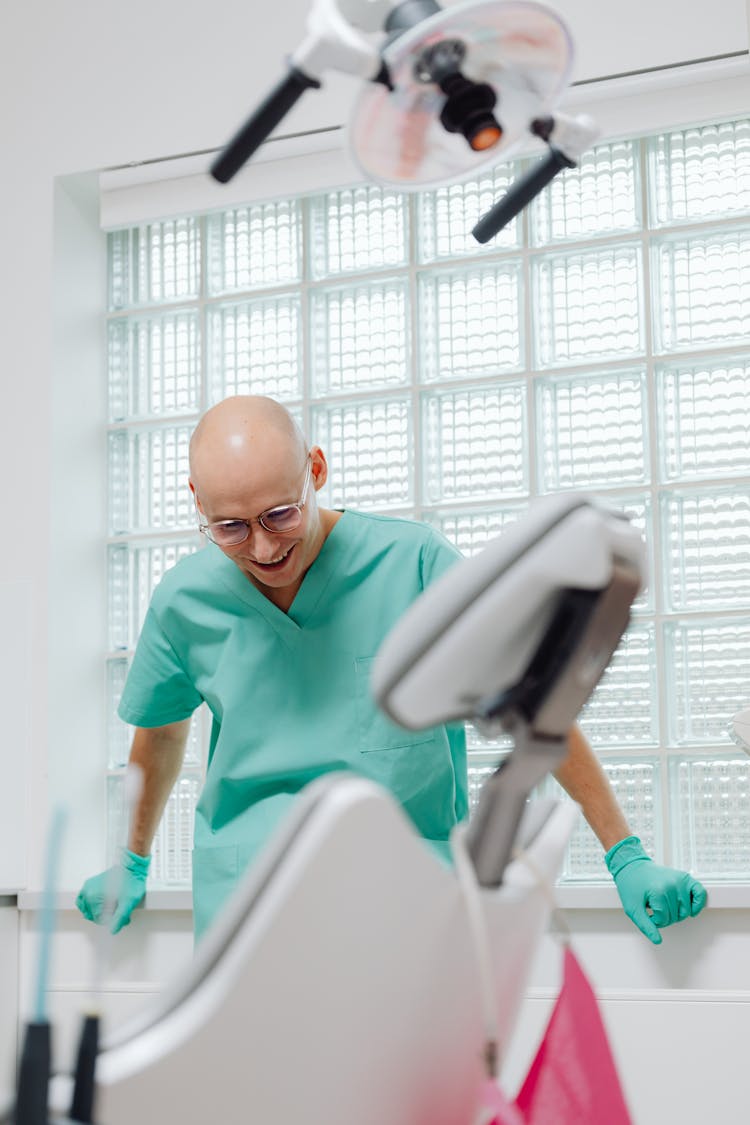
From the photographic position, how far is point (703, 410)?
7.72ft

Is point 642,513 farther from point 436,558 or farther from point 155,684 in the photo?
point 155,684

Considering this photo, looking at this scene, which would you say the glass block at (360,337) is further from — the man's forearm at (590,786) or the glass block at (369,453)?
the man's forearm at (590,786)

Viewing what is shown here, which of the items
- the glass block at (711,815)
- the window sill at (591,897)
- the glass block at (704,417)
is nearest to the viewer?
the window sill at (591,897)

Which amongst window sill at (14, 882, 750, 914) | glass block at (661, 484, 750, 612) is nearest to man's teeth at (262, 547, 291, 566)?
window sill at (14, 882, 750, 914)

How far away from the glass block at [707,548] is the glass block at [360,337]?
64cm

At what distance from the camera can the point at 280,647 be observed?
1.63m

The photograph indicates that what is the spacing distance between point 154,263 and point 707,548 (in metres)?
1.39

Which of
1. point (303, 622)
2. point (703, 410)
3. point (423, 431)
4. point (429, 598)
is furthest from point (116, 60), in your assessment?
point (429, 598)

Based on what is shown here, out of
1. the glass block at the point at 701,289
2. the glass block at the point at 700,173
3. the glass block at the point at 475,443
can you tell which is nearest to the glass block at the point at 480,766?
the glass block at the point at 475,443

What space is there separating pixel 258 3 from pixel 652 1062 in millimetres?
2197

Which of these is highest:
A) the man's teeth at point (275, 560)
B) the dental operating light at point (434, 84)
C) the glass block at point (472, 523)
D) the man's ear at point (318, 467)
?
the dental operating light at point (434, 84)

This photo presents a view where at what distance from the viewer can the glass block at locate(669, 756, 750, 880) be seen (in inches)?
87.4

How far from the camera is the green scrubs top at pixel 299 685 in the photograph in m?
1.53

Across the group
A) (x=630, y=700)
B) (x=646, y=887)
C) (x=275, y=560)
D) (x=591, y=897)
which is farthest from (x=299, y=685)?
Result: (x=630, y=700)
